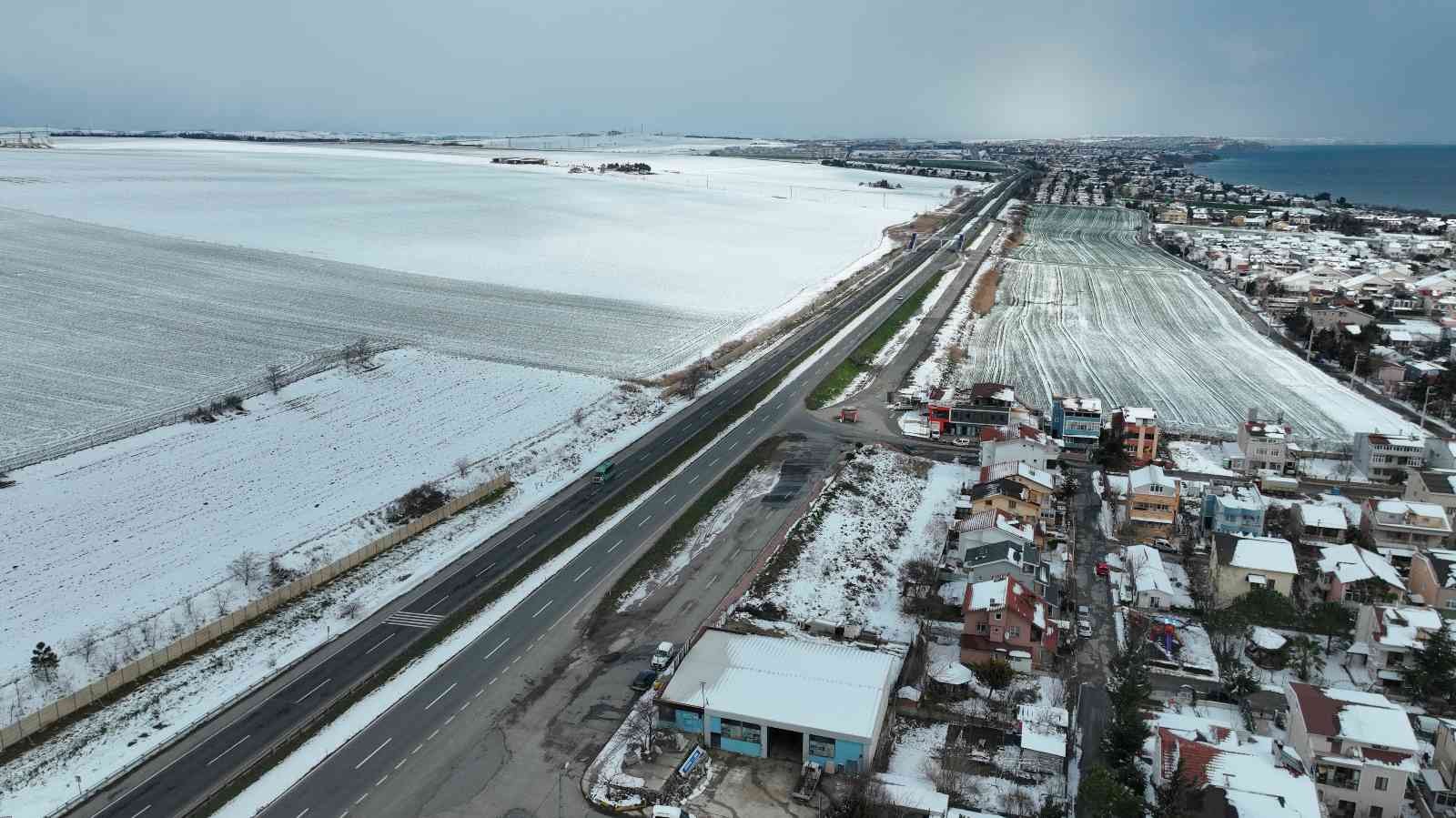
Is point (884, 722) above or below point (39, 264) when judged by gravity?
below

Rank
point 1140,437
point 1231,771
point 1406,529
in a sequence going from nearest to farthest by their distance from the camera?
point 1231,771 → point 1406,529 → point 1140,437

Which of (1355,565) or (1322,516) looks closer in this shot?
(1355,565)

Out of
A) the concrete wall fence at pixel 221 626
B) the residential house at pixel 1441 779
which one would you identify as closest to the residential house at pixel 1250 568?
the residential house at pixel 1441 779

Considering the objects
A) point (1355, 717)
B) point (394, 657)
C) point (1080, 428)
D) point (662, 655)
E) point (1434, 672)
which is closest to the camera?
point (1355, 717)

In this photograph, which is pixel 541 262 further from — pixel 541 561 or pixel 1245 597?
pixel 1245 597

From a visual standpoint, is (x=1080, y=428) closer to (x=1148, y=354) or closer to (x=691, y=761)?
(x=1148, y=354)

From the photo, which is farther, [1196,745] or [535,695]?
[535,695]

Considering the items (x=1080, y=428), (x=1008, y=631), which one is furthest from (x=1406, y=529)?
(x=1008, y=631)

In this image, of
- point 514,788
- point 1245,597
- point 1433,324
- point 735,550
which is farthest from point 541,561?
point 1433,324
